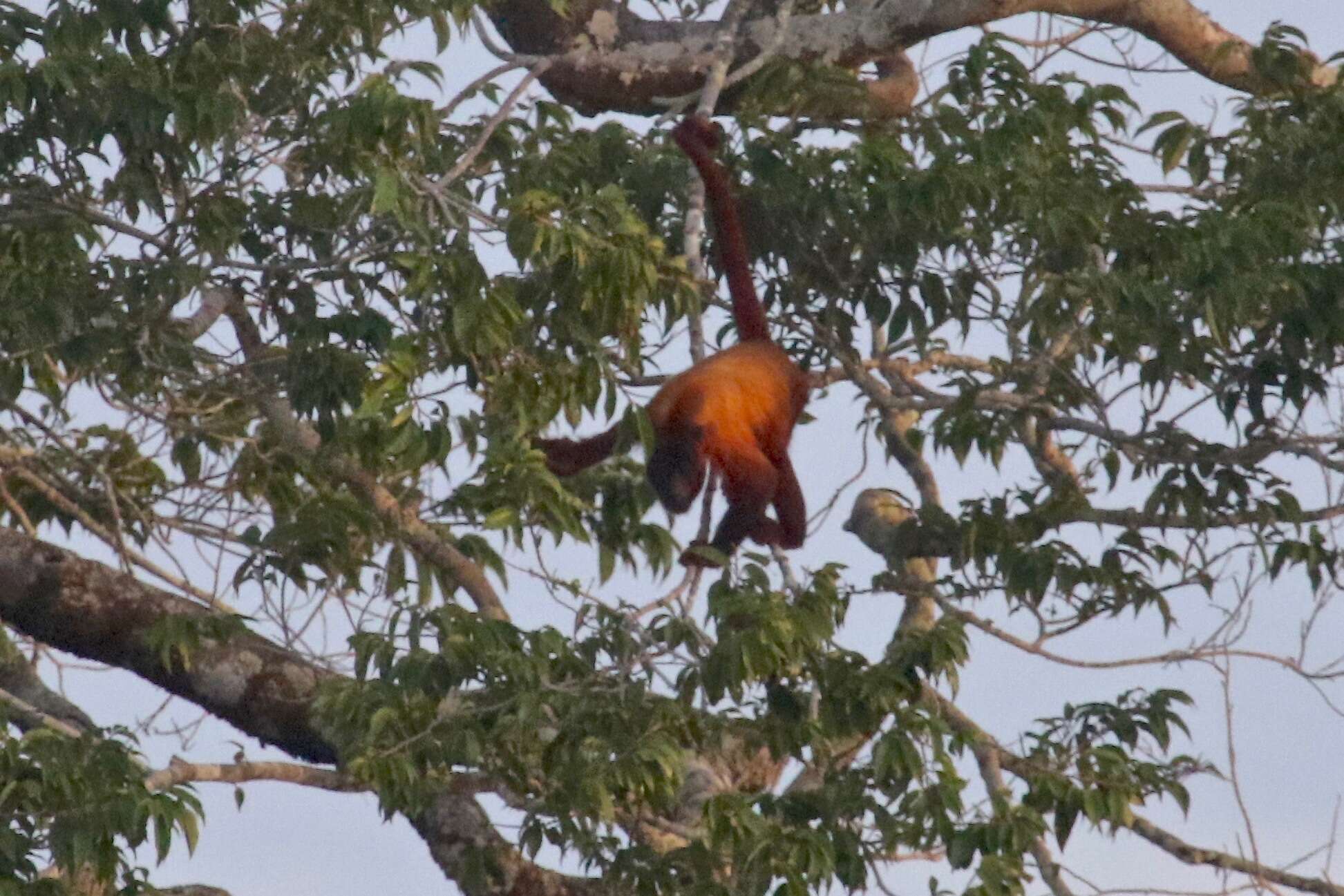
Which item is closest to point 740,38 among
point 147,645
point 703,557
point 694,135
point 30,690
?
point 694,135

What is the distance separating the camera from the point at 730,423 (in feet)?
19.1

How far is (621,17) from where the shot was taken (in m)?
7.32

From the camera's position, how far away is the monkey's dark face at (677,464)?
5758 mm

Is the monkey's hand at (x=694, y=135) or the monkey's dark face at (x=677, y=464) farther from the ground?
the monkey's hand at (x=694, y=135)

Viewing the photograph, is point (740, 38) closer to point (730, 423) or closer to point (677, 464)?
point (730, 423)

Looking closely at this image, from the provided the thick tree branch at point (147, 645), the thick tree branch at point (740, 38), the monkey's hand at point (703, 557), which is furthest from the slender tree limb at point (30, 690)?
the thick tree branch at point (740, 38)

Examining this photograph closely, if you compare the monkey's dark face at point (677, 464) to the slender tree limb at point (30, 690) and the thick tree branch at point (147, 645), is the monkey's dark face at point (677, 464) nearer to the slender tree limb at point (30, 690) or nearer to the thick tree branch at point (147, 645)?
the thick tree branch at point (147, 645)

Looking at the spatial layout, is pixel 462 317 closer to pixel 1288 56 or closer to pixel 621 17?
pixel 1288 56

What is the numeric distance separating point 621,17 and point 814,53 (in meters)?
0.96

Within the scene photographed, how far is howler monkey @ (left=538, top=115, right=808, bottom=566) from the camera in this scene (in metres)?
5.70

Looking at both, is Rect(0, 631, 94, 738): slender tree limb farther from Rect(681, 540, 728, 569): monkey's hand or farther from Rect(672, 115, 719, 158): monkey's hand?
Rect(672, 115, 719, 158): monkey's hand

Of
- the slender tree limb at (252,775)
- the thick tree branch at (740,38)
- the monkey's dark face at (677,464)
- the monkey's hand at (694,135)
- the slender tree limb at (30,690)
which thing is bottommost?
the slender tree limb at (252,775)

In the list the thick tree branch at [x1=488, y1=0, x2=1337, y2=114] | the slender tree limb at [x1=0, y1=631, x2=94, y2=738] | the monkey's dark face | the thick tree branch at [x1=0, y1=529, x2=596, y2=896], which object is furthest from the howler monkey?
the slender tree limb at [x1=0, y1=631, x2=94, y2=738]

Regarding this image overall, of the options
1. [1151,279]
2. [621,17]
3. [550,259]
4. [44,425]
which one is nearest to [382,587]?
[44,425]
